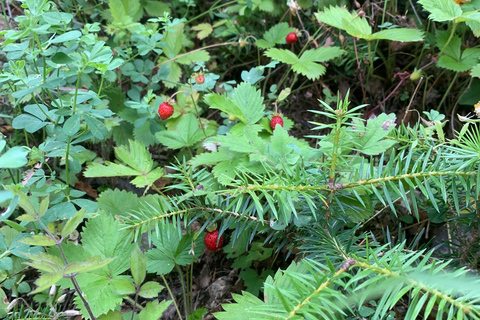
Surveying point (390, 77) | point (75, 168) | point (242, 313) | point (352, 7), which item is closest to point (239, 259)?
point (242, 313)

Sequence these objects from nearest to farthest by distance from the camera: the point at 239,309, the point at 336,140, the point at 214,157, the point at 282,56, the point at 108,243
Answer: the point at 336,140 → the point at 239,309 → the point at 108,243 → the point at 214,157 → the point at 282,56

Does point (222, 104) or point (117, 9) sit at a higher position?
point (117, 9)

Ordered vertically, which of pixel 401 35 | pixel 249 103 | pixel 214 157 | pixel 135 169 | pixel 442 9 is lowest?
pixel 135 169

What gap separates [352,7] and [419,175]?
72.9 inches

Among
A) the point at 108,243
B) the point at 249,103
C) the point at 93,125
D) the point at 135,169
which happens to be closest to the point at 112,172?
the point at 135,169

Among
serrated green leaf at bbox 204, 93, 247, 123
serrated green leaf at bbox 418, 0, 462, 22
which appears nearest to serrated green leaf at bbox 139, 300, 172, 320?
serrated green leaf at bbox 204, 93, 247, 123

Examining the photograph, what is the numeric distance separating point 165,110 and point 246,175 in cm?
112

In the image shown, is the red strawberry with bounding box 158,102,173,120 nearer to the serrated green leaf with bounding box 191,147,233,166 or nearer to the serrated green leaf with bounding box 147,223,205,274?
the serrated green leaf with bounding box 191,147,233,166

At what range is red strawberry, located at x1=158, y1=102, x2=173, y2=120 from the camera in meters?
1.85

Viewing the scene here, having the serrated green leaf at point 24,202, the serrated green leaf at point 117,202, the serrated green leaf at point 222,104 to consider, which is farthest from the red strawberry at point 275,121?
the serrated green leaf at point 24,202

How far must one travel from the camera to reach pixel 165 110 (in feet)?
6.06

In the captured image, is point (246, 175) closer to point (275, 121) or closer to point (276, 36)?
point (275, 121)

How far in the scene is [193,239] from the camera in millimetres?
1298

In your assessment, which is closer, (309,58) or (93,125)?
(93,125)
